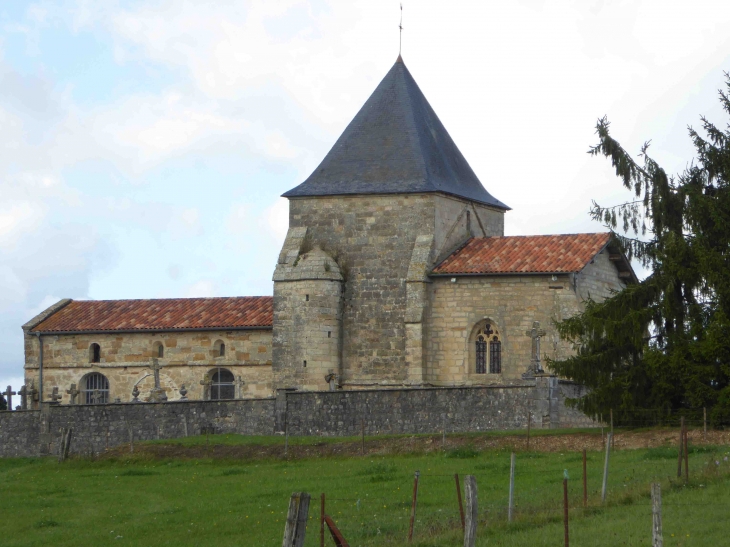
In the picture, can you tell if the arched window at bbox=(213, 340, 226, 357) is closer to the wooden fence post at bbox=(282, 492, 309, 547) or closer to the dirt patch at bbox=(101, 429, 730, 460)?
the dirt patch at bbox=(101, 429, 730, 460)

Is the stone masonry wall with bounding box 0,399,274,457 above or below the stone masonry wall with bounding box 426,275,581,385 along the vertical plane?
below

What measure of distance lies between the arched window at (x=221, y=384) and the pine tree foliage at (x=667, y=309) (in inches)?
575

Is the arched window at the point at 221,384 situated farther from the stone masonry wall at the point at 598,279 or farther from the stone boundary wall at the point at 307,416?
the stone masonry wall at the point at 598,279

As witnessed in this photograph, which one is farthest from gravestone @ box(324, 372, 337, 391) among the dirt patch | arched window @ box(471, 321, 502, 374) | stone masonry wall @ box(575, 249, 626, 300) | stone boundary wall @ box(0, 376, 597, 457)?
stone masonry wall @ box(575, 249, 626, 300)

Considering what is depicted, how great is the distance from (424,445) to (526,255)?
9.25m

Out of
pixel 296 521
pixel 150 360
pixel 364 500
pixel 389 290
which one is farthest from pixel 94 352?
pixel 296 521

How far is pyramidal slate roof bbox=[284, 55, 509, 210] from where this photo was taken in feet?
132

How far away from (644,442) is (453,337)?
35.6 feet

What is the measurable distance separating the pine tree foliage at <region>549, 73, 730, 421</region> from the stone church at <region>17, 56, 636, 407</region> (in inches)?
180

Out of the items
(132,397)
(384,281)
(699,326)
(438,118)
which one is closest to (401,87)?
(438,118)

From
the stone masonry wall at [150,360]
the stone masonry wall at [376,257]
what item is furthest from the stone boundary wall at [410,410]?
the stone masonry wall at [150,360]

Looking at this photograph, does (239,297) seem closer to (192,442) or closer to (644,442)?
(192,442)

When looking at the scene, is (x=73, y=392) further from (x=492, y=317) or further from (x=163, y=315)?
(x=492, y=317)

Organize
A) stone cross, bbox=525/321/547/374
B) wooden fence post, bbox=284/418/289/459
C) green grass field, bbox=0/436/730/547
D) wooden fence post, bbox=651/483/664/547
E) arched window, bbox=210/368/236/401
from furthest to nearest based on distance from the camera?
arched window, bbox=210/368/236/401
stone cross, bbox=525/321/547/374
wooden fence post, bbox=284/418/289/459
green grass field, bbox=0/436/730/547
wooden fence post, bbox=651/483/664/547
